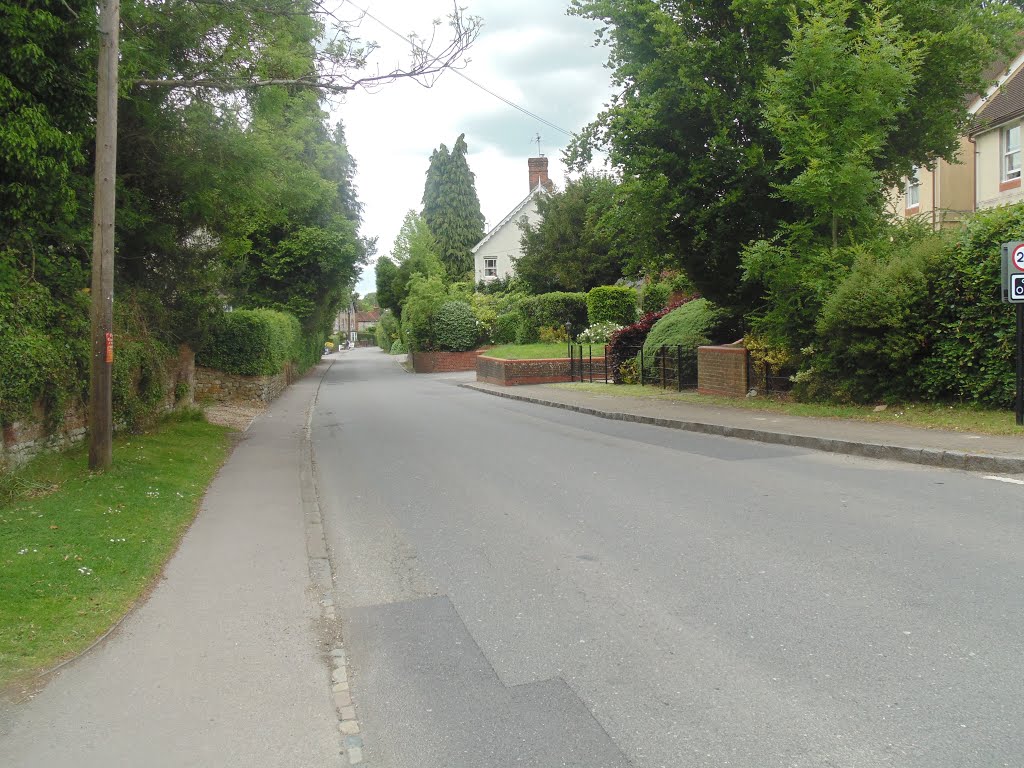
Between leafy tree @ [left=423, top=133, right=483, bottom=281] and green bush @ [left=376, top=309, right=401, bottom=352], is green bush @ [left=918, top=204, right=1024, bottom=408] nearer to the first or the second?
leafy tree @ [left=423, top=133, right=483, bottom=281]

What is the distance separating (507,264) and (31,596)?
5943cm

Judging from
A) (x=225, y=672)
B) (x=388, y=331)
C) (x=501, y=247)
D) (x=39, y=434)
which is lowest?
(x=225, y=672)

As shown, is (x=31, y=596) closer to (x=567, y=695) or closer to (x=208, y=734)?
(x=208, y=734)

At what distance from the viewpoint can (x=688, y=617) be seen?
4.97 meters

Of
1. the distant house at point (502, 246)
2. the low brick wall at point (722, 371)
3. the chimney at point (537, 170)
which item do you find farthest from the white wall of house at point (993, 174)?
the chimney at point (537, 170)

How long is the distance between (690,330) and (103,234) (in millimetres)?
17281

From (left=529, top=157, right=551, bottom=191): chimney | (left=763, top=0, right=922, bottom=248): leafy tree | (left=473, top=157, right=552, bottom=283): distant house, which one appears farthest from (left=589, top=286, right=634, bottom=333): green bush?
(left=529, top=157, right=551, bottom=191): chimney

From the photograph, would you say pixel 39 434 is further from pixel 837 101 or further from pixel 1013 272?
pixel 837 101

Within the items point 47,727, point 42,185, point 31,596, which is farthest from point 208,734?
point 42,185

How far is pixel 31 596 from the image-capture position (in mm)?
5254

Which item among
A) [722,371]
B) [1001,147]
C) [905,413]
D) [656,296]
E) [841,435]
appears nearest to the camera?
[841,435]

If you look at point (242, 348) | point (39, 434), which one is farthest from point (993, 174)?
point (39, 434)

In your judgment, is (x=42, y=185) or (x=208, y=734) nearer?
(x=208, y=734)

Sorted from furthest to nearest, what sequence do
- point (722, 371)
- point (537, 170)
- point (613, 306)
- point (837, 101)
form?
1. point (537, 170)
2. point (613, 306)
3. point (722, 371)
4. point (837, 101)
